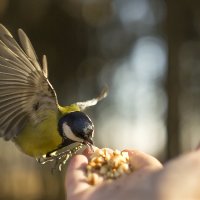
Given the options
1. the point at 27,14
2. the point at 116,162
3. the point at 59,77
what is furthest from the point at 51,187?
the point at 116,162

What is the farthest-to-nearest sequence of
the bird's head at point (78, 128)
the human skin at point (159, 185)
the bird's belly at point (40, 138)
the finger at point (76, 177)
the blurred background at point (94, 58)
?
the blurred background at point (94, 58)
the bird's belly at point (40, 138)
the bird's head at point (78, 128)
the finger at point (76, 177)
the human skin at point (159, 185)

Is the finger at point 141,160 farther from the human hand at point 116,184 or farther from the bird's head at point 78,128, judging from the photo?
the bird's head at point 78,128

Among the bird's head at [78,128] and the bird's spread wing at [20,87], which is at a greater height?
the bird's spread wing at [20,87]

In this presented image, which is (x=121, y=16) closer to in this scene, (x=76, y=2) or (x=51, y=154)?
(x=76, y=2)

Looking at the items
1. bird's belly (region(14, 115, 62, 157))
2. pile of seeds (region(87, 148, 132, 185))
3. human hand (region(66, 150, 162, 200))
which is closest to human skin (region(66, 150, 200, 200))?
human hand (region(66, 150, 162, 200))

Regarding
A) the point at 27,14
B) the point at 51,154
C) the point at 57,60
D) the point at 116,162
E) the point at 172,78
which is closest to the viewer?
the point at 116,162

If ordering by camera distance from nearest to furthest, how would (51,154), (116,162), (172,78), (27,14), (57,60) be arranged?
(116,162) < (51,154) < (172,78) < (27,14) < (57,60)

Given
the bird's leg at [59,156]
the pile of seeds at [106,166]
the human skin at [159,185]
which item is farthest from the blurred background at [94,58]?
the human skin at [159,185]
